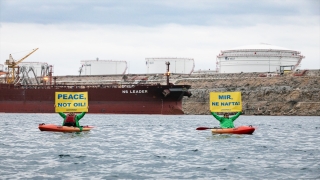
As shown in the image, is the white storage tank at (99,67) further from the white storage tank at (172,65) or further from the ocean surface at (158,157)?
the ocean surface at (158,157)

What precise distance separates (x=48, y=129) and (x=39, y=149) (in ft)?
38.5

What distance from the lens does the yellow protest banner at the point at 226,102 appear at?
44.1 meters

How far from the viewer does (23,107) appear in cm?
10231

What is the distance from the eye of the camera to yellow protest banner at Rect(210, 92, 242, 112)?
44.1 m

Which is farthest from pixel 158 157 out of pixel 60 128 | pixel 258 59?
pixel 258 59

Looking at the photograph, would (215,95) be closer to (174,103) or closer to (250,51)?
(174,103)

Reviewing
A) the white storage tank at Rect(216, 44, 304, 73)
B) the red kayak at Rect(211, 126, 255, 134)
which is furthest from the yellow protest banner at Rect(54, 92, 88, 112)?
the white storage tank at Rect(216, 44, 304, 73)

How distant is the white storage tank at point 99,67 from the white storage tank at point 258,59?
29.9m

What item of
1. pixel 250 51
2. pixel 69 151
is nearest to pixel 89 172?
pixel 69 151

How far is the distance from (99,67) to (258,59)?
38.4 metres

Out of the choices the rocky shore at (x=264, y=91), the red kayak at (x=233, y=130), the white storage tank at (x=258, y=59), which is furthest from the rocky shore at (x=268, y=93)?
the red kayak at (x=233, y=130)

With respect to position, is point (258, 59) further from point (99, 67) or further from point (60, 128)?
point (60, 128)

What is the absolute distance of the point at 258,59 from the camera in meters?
120

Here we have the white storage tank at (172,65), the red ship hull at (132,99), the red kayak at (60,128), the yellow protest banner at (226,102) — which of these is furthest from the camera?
the white storage tank at (172,65)
